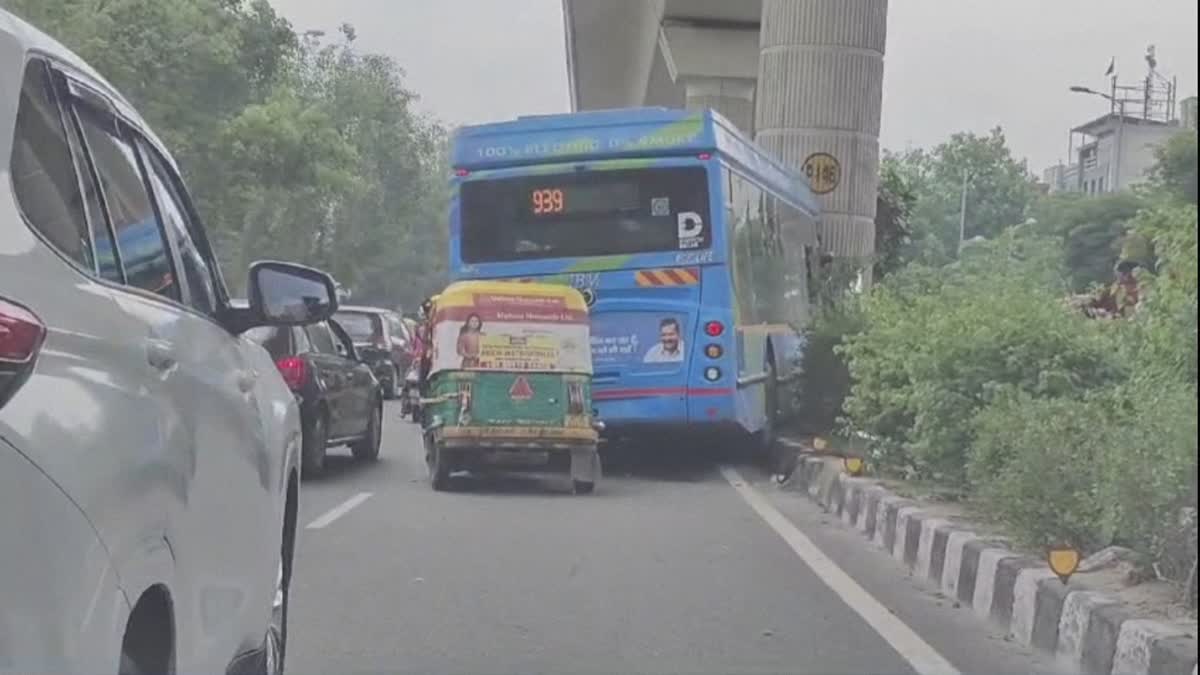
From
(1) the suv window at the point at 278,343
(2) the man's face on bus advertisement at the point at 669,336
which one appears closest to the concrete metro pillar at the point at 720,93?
(2) the man's face on bus advertisement at the point at 669,336

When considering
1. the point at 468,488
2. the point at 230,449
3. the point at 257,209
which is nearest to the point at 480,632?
the point at 230,449

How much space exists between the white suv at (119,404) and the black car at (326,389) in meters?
8.55

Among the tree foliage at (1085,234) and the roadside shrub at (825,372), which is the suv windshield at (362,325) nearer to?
the roadside shrub at (825,372)

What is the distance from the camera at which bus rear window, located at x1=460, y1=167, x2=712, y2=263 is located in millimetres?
16094

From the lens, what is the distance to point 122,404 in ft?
11.4

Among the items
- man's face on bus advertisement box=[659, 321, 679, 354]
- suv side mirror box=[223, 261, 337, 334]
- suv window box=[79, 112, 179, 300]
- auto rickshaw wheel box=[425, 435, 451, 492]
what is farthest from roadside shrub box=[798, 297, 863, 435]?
suv window box=[79, 112, 179, 300]

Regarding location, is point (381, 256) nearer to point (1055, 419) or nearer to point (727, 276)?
point (727, 276)

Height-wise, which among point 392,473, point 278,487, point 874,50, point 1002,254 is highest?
point 874,50

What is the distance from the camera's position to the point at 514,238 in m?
16.4

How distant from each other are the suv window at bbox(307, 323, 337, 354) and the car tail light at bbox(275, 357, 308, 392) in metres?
0.88

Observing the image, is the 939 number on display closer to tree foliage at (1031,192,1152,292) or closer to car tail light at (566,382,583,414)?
car tail light at (566,382,583,414)

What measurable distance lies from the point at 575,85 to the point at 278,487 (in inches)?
1862

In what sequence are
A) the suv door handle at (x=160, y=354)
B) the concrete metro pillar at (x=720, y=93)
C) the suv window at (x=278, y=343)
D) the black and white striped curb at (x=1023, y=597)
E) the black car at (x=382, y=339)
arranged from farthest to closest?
the concrete metro pillar at (x=720, y=93), the black car at (x=382, y=339), the suv window at (x=278, y=343), the black and white striped curb at (x=1023, y=597), the suv door handle at (x=160, y=354)

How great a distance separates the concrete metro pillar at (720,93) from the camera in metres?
40.1
